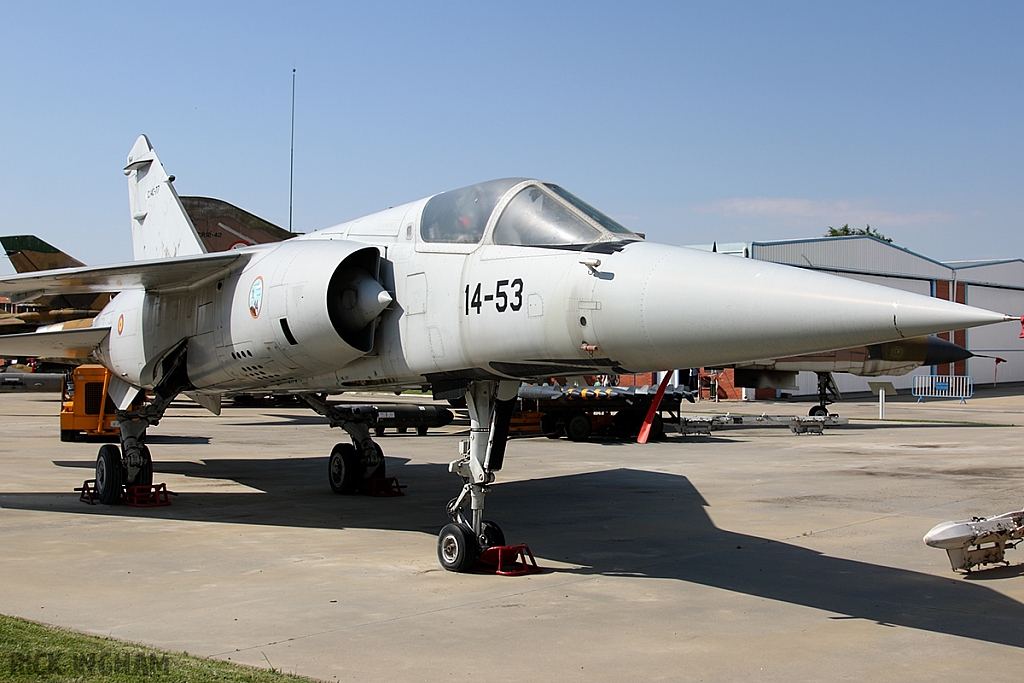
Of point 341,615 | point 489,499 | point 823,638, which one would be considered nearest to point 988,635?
point 823,638

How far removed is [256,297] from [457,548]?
3175 millimetres

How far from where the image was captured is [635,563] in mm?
8141

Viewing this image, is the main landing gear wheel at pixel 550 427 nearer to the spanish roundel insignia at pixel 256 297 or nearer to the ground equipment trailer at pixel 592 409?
the ground equipment trailer at pixel 592 409

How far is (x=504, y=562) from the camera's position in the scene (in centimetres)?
761

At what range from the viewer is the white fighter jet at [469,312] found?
5449 mm

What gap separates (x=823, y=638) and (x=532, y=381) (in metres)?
3.12

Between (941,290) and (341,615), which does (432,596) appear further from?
(941,290)

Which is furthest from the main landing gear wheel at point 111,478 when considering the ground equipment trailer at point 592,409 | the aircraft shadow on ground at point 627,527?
the ground equipment trailer at point 592,409

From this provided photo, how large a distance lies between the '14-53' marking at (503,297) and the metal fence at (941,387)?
44.8 metres

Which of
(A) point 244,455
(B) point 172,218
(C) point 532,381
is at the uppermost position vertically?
(B) point 172,218

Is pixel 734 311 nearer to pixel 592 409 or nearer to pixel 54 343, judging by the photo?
pixel 54 343

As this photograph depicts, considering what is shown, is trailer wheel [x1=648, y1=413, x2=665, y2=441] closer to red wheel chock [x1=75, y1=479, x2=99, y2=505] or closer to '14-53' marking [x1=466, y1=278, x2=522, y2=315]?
red wheel chock [x1=75, y1=479, x2=99, y2=505]

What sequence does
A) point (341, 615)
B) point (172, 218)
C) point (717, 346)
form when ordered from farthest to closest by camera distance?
point (172, 218), point (341, 615), point (717, 346)

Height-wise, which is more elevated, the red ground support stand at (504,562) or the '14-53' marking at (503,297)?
the '14-53' marking at (503,297)
